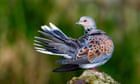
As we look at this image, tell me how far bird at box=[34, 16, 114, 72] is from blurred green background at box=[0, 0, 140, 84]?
251cm

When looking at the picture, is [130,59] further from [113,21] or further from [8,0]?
[8,0]

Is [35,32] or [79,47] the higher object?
[35,32]

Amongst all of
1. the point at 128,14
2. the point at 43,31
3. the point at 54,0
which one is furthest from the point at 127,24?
the point at 43,31

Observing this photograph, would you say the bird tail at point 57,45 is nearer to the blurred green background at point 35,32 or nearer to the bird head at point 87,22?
the bird head at point 87,22

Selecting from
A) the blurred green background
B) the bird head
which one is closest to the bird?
the bird head

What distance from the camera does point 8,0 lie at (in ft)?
16.6

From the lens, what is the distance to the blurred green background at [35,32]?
4887 millimetres

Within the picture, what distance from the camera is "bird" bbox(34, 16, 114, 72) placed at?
2.23 meters

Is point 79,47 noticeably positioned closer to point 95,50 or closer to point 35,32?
point 95,50

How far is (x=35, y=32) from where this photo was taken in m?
4.85

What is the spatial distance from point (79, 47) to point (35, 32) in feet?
8.58

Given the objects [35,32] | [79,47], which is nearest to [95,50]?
[79,47]

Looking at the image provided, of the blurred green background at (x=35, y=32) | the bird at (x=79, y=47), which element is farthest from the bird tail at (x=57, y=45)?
the blurred green background at (x=35, y=32)

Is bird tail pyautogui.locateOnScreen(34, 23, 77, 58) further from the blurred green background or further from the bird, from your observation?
the blurred green background
